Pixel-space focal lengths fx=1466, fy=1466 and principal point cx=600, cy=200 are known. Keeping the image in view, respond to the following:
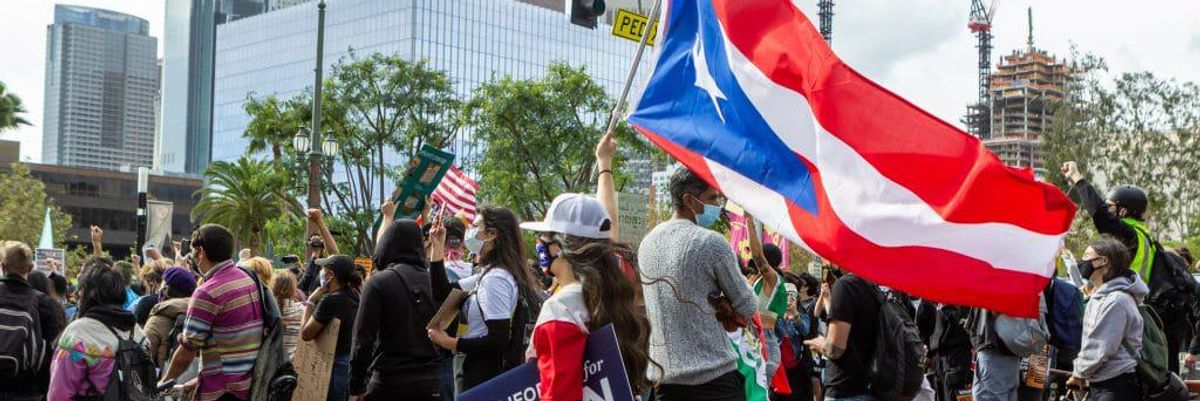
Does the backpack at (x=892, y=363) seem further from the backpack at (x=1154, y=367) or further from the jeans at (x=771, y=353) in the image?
the backpack at (x=1154, y=367)

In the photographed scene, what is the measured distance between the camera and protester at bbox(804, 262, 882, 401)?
326 inches

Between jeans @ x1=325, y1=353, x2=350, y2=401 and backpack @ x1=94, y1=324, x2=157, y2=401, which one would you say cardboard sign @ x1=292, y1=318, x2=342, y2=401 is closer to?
backpack @ x1=94, y1=324, x2=157, y2=401

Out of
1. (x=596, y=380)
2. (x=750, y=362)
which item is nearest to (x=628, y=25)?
(x=750, y=362)

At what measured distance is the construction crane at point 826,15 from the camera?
16050 centimetres

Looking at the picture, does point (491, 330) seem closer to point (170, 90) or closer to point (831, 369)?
point (831, 369)

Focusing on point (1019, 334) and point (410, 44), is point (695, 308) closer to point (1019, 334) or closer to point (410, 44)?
point (1019, 334)

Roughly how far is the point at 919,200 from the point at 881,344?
1475 millimetres

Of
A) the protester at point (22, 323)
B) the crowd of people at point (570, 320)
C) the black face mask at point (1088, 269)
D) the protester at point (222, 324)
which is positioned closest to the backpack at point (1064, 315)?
the crowd of people at point (570, 320)

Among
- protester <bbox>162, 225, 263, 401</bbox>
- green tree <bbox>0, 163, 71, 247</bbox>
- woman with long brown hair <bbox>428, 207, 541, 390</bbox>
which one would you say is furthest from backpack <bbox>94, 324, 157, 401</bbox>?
green tree <bbox>0, 163, 71, 247</bbox>

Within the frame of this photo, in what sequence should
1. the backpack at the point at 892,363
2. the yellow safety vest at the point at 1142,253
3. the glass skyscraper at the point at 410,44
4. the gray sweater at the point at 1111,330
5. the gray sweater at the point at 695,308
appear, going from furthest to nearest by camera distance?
the glass skyscraper at the point at 410,44 < the yellow safety vest at the point at 1142,253 < the gray sweater at the point at 1111,330 < the backpack at the point at 892,363 < the gray sweater at the point at 695,308

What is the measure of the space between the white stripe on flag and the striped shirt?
9.77 feet

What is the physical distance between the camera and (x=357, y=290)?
10281mm

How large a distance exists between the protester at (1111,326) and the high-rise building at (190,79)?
156 metres

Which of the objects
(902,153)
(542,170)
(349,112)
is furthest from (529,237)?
(902,153)
